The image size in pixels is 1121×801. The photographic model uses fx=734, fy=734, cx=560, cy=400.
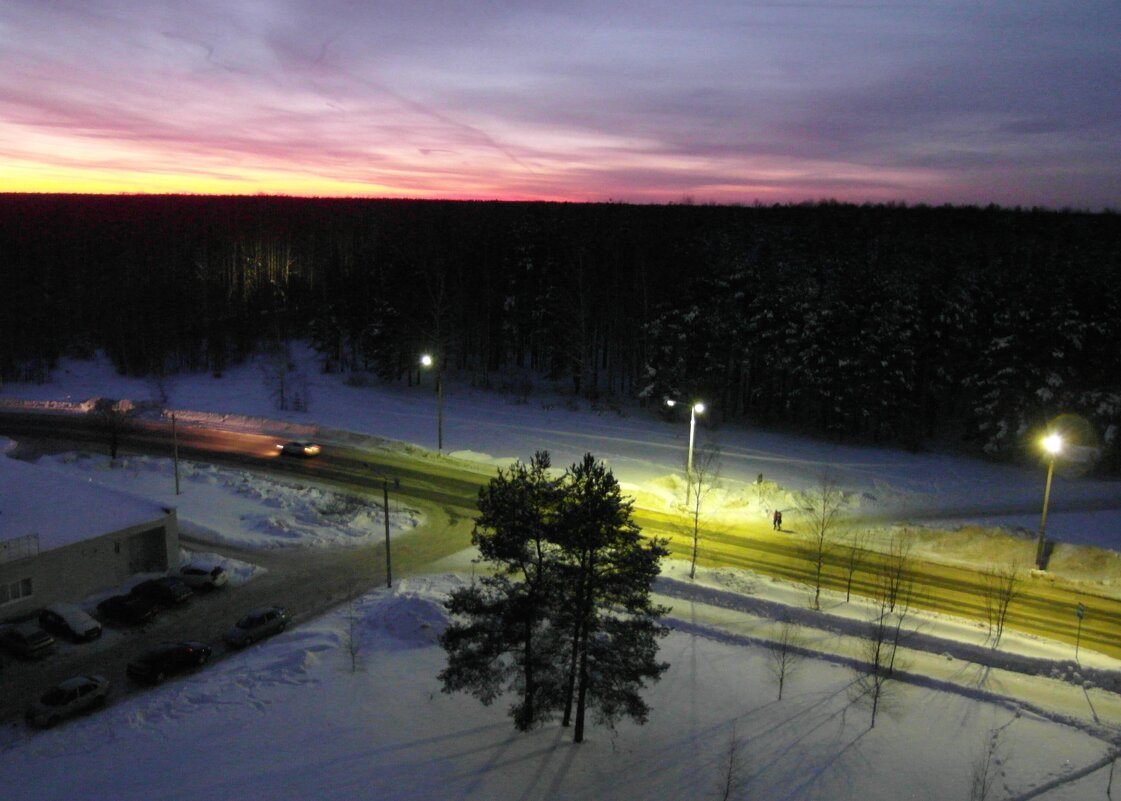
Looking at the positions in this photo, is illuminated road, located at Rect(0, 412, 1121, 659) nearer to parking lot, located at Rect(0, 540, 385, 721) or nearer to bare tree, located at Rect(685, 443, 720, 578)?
bare tree, located at Rect(685, 443, 720, 578)

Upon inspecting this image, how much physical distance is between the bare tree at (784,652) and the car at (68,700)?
1742cm

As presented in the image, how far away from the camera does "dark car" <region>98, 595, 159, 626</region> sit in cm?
2239

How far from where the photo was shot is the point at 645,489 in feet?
116

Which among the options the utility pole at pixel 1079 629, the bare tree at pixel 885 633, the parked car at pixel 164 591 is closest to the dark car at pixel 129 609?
the parked car at pixel 164 591

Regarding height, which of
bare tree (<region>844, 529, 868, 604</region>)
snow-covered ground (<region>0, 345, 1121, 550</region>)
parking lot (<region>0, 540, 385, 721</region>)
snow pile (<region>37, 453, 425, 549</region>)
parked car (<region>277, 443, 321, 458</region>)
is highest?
snow-covered ground (<region>0, 345, 1121, 550</region>)

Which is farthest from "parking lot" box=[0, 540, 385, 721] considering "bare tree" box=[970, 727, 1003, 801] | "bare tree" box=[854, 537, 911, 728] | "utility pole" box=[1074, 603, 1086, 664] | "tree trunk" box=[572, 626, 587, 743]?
"utility pole" box=[1074, 603, 1086, 664]

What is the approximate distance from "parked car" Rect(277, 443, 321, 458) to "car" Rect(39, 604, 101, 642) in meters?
18.7

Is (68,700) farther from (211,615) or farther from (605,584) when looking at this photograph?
(605,584)

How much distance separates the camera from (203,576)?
985 inches

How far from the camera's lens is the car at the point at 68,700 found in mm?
17281

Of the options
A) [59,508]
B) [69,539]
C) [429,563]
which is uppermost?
[59,508]

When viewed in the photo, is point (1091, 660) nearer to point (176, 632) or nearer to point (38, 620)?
point (176, 632)

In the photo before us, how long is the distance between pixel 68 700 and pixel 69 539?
8.18 m

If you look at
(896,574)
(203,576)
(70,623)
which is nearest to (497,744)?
(203,576)
